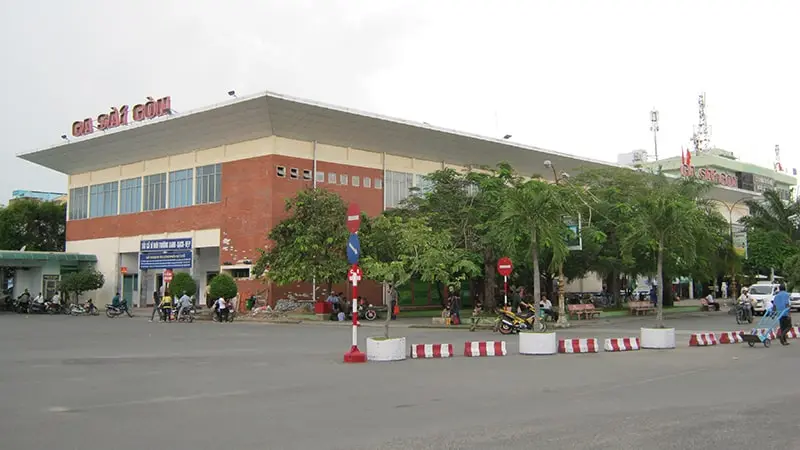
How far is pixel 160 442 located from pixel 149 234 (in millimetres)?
45635

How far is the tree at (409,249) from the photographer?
30031 mm

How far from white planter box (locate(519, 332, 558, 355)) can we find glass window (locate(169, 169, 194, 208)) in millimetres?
34775

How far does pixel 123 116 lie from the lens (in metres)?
48.2

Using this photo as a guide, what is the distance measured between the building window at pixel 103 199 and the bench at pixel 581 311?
34884mm

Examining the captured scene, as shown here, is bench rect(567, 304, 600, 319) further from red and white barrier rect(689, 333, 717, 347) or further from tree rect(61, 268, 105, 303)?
tree rect(61, 268, 105, 303)

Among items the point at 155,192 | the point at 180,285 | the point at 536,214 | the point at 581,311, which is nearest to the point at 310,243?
the point at 180,285

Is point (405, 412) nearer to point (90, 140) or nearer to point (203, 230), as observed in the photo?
point (203, 230)

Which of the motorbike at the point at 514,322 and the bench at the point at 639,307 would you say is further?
the bench at the point at 639,307

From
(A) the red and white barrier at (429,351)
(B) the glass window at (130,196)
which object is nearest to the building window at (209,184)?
(B) the glass window at (130,196)

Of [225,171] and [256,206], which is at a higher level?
[225,171]

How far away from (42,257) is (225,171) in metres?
17.6

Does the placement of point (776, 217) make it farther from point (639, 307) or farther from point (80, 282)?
point (80, 282)

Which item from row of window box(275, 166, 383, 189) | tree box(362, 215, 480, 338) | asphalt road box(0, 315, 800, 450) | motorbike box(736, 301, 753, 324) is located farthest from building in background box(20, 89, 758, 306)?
asphalt road box(0, 315, 800, 450)

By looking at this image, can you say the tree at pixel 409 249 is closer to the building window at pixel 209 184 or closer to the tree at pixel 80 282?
the building window at pixel 209 184
